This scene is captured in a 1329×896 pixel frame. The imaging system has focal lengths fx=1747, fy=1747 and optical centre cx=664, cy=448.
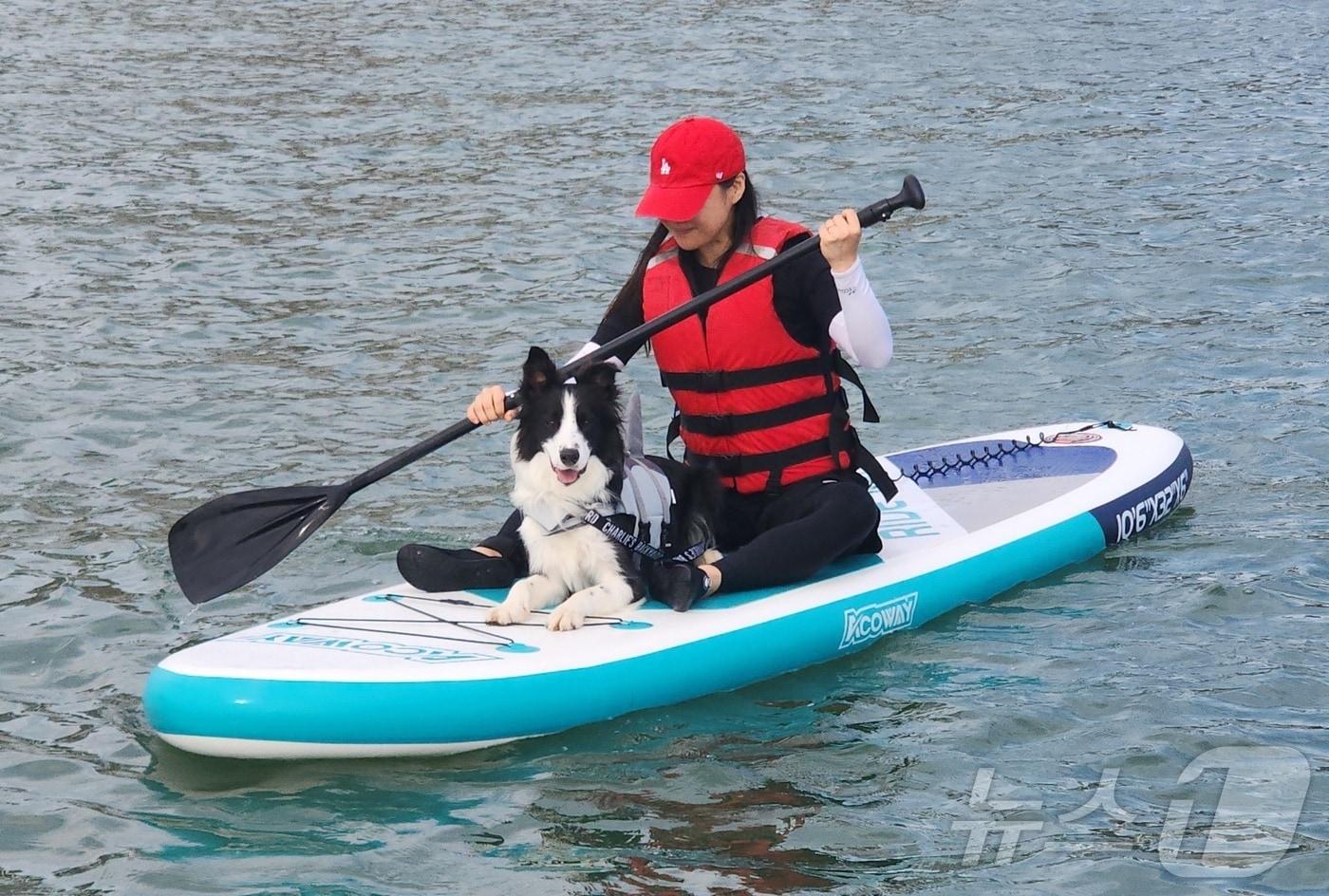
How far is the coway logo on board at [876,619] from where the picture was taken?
18.0ft

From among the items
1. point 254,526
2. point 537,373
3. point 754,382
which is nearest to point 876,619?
point 754,382

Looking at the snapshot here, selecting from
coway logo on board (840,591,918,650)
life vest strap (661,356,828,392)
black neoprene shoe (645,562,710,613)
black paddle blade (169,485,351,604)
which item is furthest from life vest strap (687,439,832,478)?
Answer: black paddle blade (169,485,351,604)

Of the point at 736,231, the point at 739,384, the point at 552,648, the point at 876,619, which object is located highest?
the point at 736,231

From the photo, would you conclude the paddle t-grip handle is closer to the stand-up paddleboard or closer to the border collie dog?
the border collie dog

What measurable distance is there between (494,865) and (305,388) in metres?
4.83

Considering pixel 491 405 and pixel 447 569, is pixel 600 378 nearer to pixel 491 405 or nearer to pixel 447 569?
pixel 491 405

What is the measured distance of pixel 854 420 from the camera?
26.6 ft

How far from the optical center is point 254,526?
5.65 metres

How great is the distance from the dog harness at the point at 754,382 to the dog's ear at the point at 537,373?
585 millimetres

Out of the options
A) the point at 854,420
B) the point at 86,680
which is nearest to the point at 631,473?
the point at 86,680

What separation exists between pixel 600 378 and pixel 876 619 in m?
1.27

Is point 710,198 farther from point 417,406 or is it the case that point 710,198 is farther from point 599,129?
point 599,129

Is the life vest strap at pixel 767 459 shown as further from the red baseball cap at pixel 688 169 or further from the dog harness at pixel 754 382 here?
the red baseball cap at pixel 688 169

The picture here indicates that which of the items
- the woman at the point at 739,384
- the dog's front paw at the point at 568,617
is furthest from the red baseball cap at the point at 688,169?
the dog's front paw at the point at 568,617
